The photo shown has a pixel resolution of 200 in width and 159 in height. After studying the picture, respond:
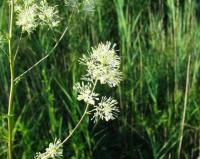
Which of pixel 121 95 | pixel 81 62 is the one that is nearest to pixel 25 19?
pixel 81 62

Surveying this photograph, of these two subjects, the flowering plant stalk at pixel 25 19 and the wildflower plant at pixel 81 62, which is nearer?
the wildflower plant at pixel 81 62

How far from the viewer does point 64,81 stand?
3463mm

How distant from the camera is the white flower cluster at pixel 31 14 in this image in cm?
209

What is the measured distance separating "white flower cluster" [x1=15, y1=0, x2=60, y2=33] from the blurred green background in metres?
0.93

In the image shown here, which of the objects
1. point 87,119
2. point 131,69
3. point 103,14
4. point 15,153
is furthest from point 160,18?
point 15,153

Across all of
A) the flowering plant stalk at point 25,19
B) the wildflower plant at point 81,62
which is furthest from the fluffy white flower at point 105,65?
the flowering plant stalk at point 25,19

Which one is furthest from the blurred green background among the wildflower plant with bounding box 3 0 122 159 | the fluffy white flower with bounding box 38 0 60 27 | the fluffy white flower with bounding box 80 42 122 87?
the fluffy white flower with bounding box 80 42 122 87

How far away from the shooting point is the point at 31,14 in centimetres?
209

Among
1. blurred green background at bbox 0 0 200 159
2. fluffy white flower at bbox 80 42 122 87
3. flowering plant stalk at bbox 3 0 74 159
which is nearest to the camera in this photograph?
fluffy white flower at bbox 80 42 122 87

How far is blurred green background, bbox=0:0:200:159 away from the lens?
10.3 ft

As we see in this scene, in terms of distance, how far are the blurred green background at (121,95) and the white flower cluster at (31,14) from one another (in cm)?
93

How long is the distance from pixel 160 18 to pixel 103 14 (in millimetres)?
517

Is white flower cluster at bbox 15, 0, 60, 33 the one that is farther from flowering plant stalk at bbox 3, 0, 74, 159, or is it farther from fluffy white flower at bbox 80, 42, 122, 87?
fluffy white flower at bbox 80, 42, 122, 87

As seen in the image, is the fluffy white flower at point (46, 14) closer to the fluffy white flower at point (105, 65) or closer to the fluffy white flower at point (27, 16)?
the fluffy white flower at point (27, 16)
